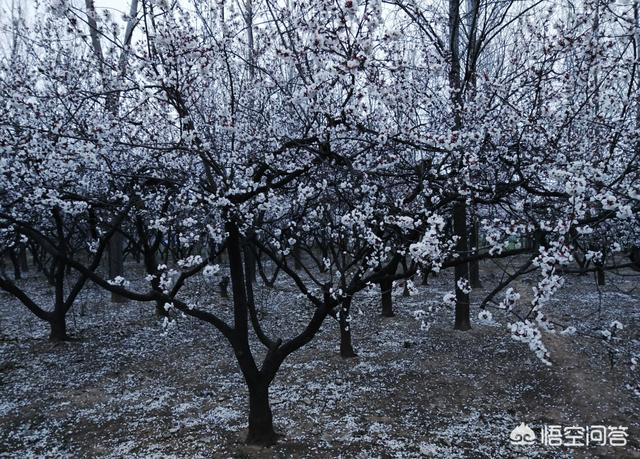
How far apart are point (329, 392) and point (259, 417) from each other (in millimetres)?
2443

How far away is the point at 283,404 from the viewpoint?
9.25 m

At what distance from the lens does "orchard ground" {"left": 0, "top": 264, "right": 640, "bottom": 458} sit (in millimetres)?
7777

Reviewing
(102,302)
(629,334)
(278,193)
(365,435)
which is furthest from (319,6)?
(102,302)
